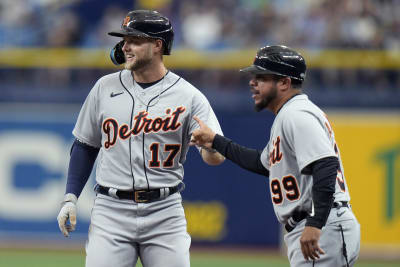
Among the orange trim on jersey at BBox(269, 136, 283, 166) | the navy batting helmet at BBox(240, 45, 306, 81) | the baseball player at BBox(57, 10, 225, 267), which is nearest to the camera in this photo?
the orange trim on jersey at BBox(269, 136, 283, 166)

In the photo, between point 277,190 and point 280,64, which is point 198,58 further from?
point 277,190

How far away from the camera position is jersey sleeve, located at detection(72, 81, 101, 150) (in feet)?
16.0

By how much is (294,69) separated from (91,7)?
9.17 metres

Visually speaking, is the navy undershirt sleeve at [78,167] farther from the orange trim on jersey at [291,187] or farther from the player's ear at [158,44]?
the orange trim on jersey at [291,187]

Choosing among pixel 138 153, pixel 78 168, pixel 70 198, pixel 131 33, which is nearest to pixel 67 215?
pixel 70 198

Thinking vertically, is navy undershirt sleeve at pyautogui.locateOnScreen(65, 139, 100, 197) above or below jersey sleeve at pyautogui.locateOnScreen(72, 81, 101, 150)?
A: below

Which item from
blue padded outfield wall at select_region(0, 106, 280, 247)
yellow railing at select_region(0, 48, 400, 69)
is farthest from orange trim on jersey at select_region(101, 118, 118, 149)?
yellow railing at select_region(0, 48, 400, 69)

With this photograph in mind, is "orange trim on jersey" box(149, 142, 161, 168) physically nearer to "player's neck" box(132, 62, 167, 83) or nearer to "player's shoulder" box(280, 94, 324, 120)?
"player's neck" box(132, 62, 167, 83)

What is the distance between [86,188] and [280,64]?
6.70 m

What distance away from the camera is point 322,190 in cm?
414

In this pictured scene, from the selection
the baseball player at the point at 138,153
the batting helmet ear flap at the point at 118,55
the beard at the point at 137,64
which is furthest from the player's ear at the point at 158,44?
the batting helmet ear flap at the point at 118,55

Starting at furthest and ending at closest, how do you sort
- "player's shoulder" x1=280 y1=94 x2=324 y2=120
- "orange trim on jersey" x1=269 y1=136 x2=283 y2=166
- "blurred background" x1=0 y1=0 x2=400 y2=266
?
"blurred background" x1=0 y1=0 x2=400 y2=266
"orange trim on jersey" x1=269 y1=136 x2=283 y2=166
"player's shoulder" x1=280 y1=94 x2=324 y2=120

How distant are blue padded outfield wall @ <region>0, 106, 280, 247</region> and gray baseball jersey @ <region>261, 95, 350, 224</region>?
6303mm

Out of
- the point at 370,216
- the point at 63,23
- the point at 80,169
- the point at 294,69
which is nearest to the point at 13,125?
the point at 63,23
